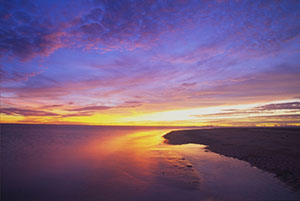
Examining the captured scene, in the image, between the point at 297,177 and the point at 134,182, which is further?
the point at 134,182

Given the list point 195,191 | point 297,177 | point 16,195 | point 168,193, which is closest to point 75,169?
point 16,195

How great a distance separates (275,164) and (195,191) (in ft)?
34.8

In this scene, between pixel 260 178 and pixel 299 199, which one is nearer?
pixel 299 199

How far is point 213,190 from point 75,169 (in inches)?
554

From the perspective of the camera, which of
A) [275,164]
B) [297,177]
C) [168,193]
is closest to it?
[168,193]

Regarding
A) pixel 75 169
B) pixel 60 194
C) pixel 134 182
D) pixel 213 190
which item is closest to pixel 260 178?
pixel 213 190

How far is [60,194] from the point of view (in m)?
10.8

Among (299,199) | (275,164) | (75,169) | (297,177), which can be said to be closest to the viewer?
(299,199)

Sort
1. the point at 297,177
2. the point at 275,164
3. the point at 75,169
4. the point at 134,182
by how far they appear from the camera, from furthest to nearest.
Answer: the point at 75,169, the point at 275,164, the point at 134,182, the point at 297,177

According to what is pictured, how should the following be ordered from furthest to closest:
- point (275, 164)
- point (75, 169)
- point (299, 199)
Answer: point (75, 169) → point (275, 164) → point (299, 199)

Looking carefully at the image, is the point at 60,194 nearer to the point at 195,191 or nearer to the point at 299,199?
the point at 195,191

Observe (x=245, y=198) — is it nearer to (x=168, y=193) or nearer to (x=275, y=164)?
(x=168, y=193)

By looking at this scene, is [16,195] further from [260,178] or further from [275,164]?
[275,164]

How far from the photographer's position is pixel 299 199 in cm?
895
